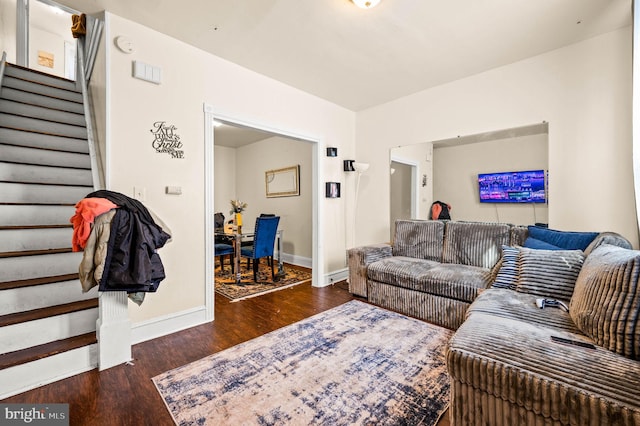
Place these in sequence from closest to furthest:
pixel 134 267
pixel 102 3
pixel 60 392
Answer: pixel 60 392
pixel 134 267
pixel 102 3

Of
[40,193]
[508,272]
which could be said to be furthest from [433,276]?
[40,193]

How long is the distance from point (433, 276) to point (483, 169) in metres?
1.43

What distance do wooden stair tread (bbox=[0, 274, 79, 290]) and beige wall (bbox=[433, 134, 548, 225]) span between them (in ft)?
12.2

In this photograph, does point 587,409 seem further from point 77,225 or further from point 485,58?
point 485,58

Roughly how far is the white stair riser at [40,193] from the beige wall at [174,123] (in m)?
0.99

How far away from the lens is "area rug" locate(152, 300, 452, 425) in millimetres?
1425

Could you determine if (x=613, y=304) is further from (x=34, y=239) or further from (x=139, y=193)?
(x=34, y=239)

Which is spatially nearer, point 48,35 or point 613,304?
point 613,304

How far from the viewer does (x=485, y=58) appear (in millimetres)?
2707

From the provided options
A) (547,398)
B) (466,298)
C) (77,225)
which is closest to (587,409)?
(547,398)

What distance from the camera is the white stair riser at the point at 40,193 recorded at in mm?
2406

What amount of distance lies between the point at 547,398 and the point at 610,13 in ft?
9.19

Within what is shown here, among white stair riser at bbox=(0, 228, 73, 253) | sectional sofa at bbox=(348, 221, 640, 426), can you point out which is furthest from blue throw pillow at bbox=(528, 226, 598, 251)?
white stair riser at bbox=(0, 228, 73, 253)

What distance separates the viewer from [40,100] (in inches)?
132
